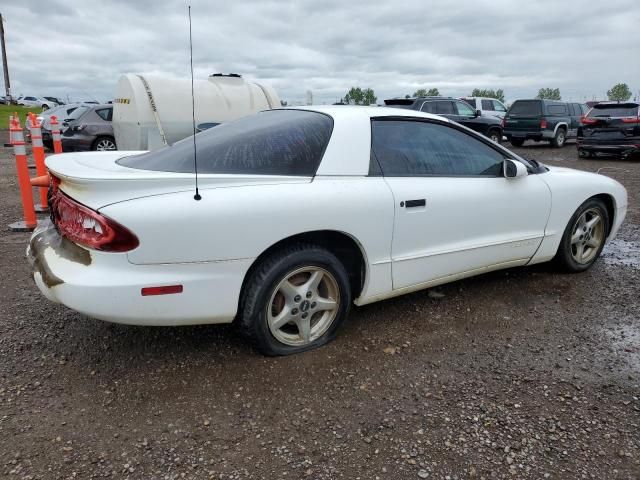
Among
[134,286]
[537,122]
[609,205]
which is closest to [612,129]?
[537,122]

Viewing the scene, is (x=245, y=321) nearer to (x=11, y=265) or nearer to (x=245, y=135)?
(x=245, y=135)

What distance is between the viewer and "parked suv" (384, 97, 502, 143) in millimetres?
15398

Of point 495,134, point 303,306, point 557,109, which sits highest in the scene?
point 557,109

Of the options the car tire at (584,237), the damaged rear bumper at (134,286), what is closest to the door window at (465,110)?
the car tire at (584,237)

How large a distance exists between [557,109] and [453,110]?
429cm

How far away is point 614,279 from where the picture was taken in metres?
4.28

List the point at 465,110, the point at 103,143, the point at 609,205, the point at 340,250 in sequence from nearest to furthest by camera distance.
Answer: the point at 340,250 < the point at 609,205 < the point at 103,143 < the point at 465,110

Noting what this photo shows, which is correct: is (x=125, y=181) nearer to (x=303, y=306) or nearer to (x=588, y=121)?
(x=303, y=306)

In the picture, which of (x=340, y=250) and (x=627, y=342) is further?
(x=627, y=342)

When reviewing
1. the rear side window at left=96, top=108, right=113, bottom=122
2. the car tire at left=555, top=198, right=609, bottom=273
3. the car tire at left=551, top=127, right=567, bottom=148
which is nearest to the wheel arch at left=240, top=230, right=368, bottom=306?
the car tire at left=555, top=198, right=609, bottom=273

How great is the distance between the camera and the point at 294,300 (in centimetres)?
287

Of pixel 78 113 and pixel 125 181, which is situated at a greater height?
pixel 78 113

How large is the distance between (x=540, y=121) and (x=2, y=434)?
686 inches

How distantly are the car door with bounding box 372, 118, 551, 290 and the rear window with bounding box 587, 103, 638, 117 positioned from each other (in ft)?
35.4
